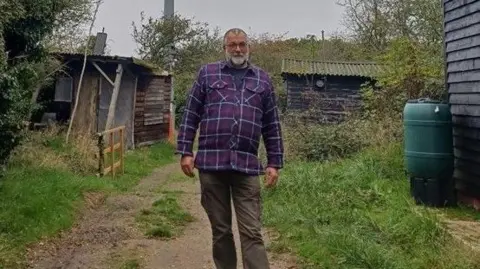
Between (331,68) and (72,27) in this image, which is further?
(331,68)

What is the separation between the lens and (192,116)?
391 cm

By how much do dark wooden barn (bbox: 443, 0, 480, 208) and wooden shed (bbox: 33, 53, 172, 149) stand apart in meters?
9.80

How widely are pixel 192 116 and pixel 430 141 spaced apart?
13.3 feet

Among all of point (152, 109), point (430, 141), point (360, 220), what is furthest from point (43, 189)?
point (152, 109)

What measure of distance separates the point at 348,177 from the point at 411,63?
6.10 metres

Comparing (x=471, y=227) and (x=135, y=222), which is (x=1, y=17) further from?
(x=471, y=227)

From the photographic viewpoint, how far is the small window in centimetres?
1593

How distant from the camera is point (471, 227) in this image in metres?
5.54

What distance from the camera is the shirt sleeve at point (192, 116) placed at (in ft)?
12.7

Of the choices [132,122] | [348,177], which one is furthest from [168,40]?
[348,177]

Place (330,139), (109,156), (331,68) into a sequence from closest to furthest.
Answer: (109,156) → (330,139) → (331,68)

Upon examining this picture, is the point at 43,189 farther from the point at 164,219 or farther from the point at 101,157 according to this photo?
the point at 101,157

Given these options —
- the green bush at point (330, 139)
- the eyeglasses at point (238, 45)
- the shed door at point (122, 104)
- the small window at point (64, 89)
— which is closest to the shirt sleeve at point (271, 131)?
the eyeglasses at point (238, 45)

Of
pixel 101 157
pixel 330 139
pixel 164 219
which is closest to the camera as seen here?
pixel 164 219
